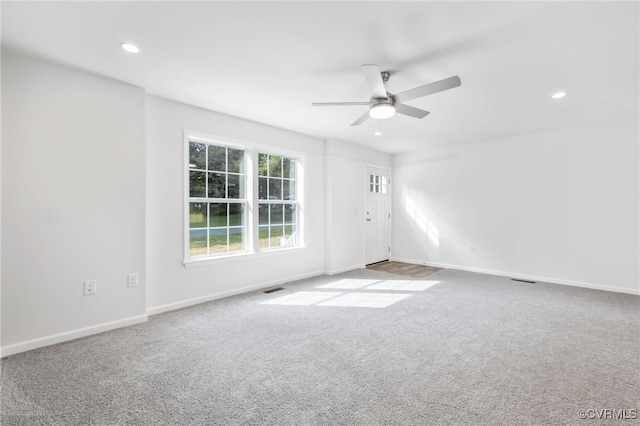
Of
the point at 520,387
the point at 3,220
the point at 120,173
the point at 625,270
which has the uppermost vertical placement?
the point at 120,173

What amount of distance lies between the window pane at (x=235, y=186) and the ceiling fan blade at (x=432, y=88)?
2472mm

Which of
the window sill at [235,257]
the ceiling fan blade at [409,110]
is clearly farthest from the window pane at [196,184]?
the ceiling fan blade at [409,110]

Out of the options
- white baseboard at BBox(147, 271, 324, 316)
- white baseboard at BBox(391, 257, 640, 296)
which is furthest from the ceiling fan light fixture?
white baseboard at BBox(391, 257, 640, 296)

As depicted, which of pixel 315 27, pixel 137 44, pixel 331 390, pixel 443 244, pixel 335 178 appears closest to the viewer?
pixel 331 390

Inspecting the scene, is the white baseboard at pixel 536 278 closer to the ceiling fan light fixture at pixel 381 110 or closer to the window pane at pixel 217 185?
the ceiling fan light fixture at pixel 381 110

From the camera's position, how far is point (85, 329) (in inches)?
108

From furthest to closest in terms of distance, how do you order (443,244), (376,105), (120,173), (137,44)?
(443,244) → (120,173) → (376,105) → (137,44)

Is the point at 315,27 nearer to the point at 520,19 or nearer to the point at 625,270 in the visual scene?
the point at 520,19

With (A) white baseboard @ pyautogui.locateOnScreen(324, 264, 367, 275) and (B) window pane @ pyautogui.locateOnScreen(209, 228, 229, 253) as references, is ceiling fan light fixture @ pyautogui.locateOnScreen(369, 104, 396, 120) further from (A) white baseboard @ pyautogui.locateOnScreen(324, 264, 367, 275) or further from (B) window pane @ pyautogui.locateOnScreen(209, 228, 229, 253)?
(A) white baseboard @ pyautogui.locateOnScreen(324, 264, 367, 275)

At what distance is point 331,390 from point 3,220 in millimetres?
2933

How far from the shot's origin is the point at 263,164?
446cm

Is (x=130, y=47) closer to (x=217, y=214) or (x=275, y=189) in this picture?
(x=217, y=214)

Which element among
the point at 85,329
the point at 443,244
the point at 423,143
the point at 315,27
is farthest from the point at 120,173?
the point at 443,244

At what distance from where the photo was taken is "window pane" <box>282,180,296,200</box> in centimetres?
480
